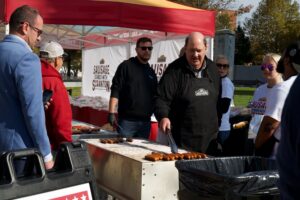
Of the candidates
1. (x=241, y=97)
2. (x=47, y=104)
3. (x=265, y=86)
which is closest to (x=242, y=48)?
(x=241, y=97)

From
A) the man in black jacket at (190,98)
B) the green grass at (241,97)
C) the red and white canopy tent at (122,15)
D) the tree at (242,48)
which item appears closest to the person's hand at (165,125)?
the man in black jacket at (190,98)

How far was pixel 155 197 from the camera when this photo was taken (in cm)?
282

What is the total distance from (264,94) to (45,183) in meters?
2.78

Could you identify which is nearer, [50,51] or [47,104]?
[47,104]

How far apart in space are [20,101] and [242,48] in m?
44.1

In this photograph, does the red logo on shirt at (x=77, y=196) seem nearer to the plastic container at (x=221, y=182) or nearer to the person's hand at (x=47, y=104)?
the plastic container at (x=221, y=182)

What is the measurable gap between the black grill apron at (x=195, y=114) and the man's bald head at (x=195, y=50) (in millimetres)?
119

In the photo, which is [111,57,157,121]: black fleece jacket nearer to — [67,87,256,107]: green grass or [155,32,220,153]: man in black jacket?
[155,32,220,153]: man in black jacket

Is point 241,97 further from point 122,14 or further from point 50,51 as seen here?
point 50,51

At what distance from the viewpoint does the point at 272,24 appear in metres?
37.8

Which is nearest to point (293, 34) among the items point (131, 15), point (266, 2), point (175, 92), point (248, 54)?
point (266, 2)

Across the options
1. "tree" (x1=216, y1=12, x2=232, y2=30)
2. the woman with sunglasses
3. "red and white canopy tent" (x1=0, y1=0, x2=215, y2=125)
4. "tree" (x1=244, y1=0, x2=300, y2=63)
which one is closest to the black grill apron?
the woman with sunglasses

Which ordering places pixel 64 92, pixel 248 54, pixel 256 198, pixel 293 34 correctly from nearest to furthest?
pixel 256 198, pixel 64 92, pixel 293 34, pixel 248 54

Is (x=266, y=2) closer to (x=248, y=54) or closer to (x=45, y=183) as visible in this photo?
(x=248, y=54)
